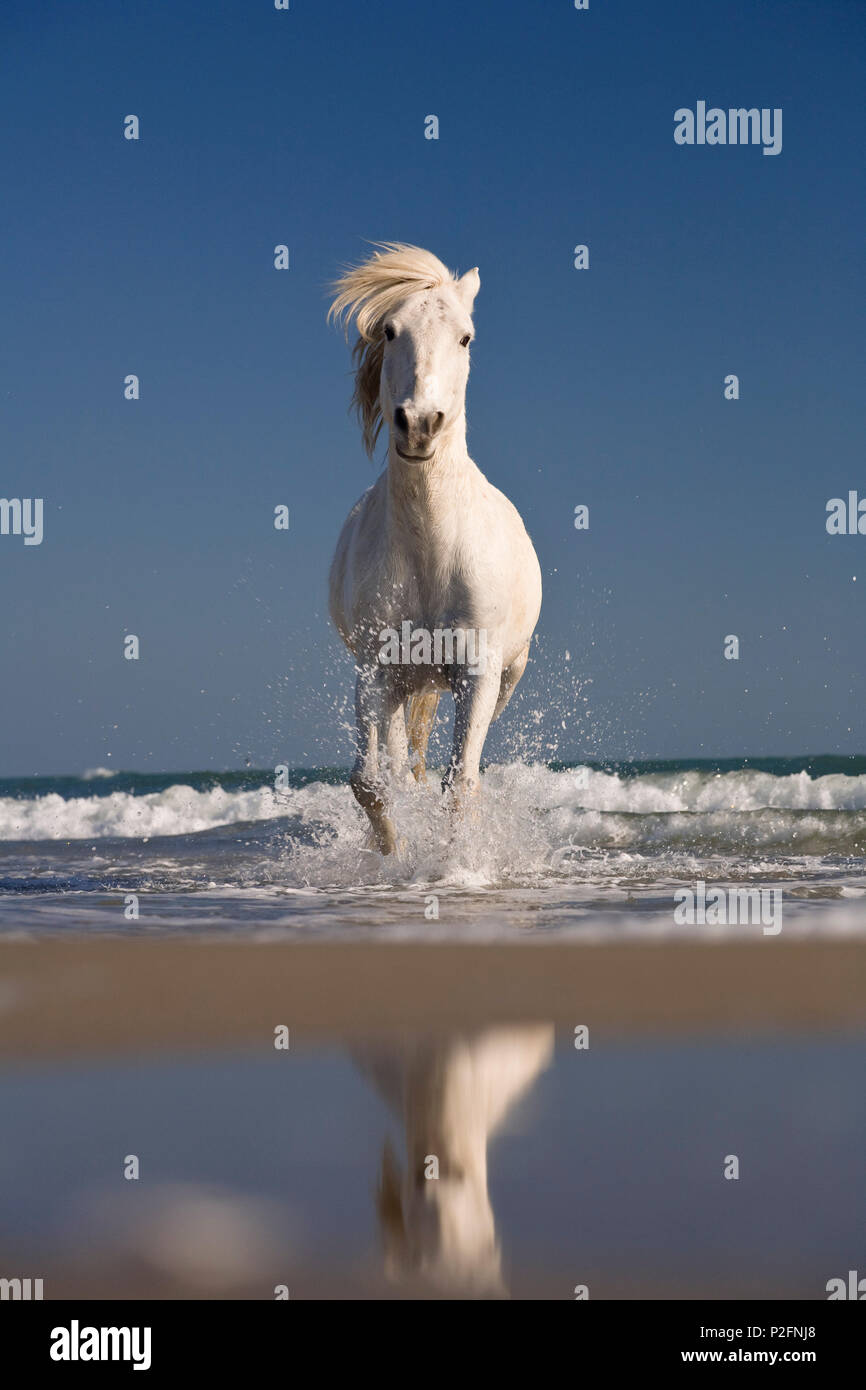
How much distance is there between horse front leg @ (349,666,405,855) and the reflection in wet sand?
2.67 metres

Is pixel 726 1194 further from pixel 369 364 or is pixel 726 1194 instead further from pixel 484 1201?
pixel 369 364

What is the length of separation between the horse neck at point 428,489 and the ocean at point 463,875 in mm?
1235

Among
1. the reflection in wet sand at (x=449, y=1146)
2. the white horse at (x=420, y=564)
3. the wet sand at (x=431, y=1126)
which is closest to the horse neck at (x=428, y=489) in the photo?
the white horse at (x=420, y=564)

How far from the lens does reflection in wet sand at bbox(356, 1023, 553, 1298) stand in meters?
1.31

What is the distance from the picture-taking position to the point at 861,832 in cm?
738

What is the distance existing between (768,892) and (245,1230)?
10.8 feet

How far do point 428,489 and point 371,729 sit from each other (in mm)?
1097

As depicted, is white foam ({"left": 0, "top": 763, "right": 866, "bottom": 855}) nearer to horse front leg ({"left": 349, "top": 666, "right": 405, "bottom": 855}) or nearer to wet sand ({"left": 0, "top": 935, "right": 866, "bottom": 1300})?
horse front leg ({"left": 349, "top": 666, "right": 405, "bottom": 855})

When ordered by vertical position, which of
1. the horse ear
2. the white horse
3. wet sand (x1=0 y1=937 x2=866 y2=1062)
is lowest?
wet sand (x1=0 y1=937 x2=866 y2=1062)

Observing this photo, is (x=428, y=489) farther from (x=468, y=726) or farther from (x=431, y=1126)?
(x=431, y=1126)

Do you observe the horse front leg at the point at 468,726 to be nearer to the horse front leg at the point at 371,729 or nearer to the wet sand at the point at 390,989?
the horse front leg at the point at 371,729

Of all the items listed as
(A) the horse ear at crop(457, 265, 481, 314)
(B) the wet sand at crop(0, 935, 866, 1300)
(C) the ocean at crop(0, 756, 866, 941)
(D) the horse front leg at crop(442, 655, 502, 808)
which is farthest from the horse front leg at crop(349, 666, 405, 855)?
Result: (B) the wet sand at crop(0, 935, 866, 1300)

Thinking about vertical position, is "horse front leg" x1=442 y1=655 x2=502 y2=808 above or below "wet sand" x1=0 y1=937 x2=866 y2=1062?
above

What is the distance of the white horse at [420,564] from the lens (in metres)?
4.50
